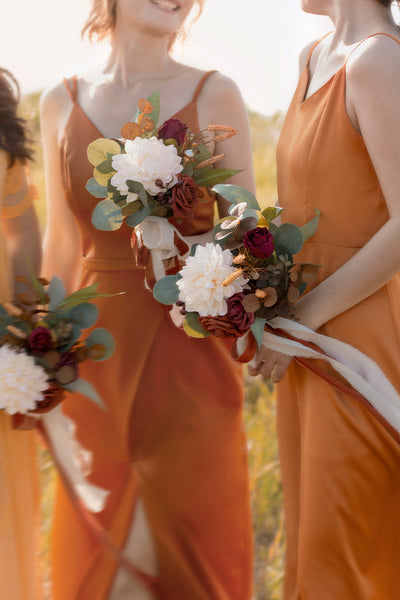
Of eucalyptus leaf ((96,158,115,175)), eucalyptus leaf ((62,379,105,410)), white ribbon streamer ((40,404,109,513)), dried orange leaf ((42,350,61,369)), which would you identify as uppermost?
eucalyptus leaf ((96,158,115,175))

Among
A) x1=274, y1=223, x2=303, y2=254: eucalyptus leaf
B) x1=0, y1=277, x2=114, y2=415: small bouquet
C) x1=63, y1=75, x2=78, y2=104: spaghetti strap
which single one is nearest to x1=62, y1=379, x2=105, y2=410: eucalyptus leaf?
x1=0, y1=277, x2=114, y2=415: small bouquet

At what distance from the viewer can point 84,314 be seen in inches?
83.8

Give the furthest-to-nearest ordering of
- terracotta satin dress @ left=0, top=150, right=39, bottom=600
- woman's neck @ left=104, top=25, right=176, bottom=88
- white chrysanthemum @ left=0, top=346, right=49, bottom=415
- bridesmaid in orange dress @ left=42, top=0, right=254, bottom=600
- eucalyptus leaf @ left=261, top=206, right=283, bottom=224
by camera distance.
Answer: woman's neck @ left=104, top=25, right=176, bottom=88, bridesmaid in orange dress @ left=42, top=0, right=254, bottom=600, terracotta satin dress @ left=0, top=150, right=39, bottom=600, white chrysanthemum @ left=0, top=346, right=49, bottom=415, eucalyptus leaf @ left=261, top=206, right=283, bottom=224

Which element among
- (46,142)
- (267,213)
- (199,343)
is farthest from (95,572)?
(46,142)

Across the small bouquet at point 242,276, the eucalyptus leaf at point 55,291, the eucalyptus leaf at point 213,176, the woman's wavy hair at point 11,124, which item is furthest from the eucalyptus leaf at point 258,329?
the woman's wavy hair at point 11,124

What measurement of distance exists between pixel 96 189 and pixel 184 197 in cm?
25

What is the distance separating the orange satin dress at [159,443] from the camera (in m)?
2.21

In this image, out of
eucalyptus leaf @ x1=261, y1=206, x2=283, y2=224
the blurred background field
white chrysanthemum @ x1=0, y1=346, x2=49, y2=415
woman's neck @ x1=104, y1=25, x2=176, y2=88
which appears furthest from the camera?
the blurred background field

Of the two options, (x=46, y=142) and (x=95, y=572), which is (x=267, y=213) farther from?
(x=95, y=572)

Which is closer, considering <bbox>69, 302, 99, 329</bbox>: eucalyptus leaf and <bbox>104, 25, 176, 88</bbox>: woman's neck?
<bbox>69, 302, 99, 329</bbox>: eucalyptus leaf

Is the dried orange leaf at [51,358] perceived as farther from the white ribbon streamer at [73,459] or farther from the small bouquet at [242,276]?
the small bouquet at [242,276]

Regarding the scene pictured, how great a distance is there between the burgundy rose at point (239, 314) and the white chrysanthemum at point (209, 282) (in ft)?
0.04

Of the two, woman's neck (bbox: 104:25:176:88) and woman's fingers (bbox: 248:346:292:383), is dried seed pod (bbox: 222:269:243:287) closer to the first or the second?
woman's fingers (bbox: 248:346:292:383)

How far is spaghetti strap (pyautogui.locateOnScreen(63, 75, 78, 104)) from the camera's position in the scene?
2375 millimetres
